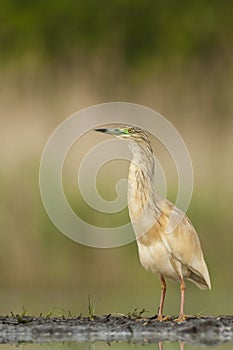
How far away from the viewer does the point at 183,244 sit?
11.7m

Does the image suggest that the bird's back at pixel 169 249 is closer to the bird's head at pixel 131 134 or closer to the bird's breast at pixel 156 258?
the bird's breast at pixel 156 258

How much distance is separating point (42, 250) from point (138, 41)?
4947 millimetres

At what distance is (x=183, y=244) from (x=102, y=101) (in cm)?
662

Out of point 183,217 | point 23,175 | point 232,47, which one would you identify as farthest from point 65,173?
point 183,217

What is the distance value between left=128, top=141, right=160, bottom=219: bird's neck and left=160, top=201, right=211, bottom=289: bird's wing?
0.13m

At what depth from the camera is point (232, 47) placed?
19922 millimetres

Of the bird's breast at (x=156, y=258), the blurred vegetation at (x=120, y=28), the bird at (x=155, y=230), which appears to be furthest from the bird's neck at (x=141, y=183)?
the blurred vegetation at (x=120, y=28)

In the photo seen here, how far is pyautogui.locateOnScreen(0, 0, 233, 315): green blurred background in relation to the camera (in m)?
15.8

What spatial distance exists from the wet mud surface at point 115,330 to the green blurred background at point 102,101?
4.89 ft

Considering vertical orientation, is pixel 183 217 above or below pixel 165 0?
below

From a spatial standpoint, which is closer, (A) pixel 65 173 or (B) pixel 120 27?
(A) pixel 65 173

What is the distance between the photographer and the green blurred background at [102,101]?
1583 centimetres

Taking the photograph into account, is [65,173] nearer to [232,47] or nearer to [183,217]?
[232,47]

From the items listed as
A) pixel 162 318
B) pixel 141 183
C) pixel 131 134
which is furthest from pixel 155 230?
pixel 131 134
